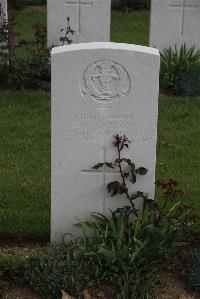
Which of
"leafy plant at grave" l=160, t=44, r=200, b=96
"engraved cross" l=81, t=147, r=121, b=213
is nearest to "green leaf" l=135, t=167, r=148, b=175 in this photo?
"engraved cross" l=81, t=147, r=121, b=213

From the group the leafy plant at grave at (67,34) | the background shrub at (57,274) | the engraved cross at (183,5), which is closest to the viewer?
the background shrub at (57,274)

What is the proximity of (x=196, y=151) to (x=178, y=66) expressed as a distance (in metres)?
2.45

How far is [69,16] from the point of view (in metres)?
9.63

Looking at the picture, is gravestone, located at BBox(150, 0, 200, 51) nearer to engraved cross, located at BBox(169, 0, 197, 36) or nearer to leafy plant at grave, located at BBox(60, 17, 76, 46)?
engraved cross, located at BBox(169, 0, 197, 36)

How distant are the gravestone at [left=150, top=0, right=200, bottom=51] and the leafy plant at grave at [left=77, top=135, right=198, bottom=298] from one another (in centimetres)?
530

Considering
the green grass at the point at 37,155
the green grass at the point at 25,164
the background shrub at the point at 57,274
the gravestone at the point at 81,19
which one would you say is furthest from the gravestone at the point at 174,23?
the background shrub at the point at 57,274

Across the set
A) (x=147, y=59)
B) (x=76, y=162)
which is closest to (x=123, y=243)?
(x=76, y=162)

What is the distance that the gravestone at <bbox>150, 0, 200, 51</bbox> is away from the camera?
9758mm

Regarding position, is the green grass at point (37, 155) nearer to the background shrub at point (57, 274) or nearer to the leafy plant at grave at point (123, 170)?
the background shrub at point (57, 274)

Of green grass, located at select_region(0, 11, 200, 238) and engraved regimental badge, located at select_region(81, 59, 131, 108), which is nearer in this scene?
engraved regimental badge, located at select_region(81, 59, 131, 108)

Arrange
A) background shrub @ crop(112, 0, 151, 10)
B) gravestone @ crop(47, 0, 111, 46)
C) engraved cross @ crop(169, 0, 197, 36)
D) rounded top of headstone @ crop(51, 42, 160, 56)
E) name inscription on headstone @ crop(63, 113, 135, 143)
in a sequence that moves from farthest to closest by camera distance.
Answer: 1. background shrub @ crop(112, 0, 151, 10)
2. engraved cross @ crop(169, 0, 197, 36)
3. gravestone @ crop(47, 0, 111, 46)
4. name inscription on headstone @ crop(63, 113, 135, 143)
5. rounded top of headstone @ crop(51, 42, 160, 56)

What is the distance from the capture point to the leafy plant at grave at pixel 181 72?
9031mm

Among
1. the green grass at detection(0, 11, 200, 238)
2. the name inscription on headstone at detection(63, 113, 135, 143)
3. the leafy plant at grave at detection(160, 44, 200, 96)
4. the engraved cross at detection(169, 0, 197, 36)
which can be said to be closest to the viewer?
the name inscription on headstone at detection(63, 113, 135, 143)

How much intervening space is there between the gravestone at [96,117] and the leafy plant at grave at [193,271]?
1.86 feet
